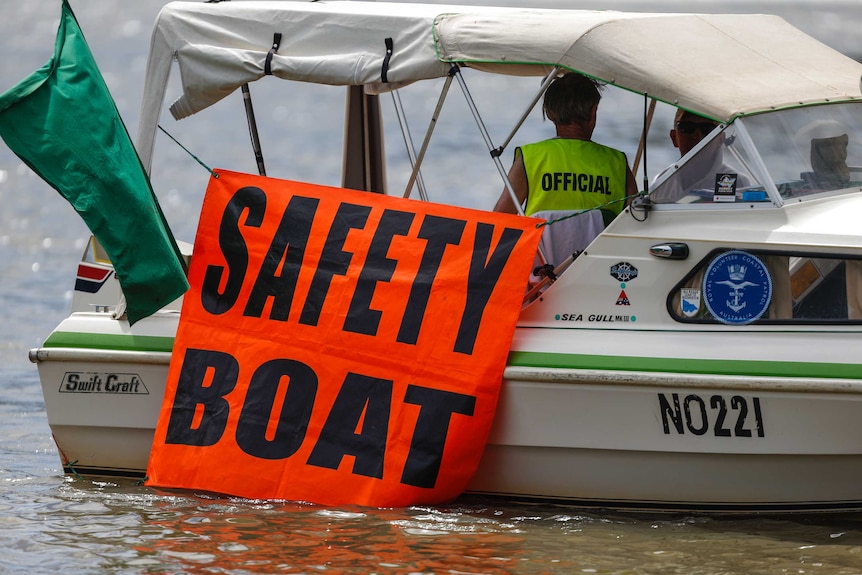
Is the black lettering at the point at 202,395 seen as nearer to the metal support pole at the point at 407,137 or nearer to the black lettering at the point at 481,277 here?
the black lettering at the point at 481,277

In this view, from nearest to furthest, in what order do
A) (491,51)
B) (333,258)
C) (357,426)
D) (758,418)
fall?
(758,418) < (357,426) < (491,51) < (333,258)

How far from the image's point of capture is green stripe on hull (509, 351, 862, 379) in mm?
5660

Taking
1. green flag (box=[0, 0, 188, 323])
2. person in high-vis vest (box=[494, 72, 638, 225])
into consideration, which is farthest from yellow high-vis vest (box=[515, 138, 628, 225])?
green flag (box=[0, 0, 188, 323])

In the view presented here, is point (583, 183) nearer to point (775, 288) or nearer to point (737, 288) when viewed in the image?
point (737, 288)

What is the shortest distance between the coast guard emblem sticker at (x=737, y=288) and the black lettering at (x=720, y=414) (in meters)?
0.36

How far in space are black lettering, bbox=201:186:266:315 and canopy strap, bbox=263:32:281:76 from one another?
602 mm

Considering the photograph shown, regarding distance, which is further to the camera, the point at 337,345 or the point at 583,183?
the point at 583,183

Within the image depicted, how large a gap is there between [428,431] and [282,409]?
0.77 m

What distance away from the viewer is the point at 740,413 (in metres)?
5.80

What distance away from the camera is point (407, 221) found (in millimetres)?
6461

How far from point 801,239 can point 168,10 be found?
346 centimetres

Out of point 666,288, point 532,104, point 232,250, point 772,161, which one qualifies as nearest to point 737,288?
point 666,288

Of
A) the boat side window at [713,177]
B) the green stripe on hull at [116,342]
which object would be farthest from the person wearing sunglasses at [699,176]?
the green stripe on hull at [116,342]

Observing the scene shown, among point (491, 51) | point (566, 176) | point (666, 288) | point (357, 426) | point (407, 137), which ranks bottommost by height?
point (357, 426)
